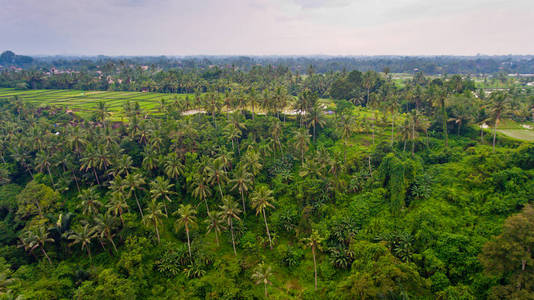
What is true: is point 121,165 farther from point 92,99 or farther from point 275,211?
point 92,99

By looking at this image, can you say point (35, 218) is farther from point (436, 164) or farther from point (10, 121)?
point (436, 164)

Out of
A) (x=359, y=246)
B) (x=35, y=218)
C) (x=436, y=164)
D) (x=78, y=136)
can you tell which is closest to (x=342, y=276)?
(x=359, y=246)

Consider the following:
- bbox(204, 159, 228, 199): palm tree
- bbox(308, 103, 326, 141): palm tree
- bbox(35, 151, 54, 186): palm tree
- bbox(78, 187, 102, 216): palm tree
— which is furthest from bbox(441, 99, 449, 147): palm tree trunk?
bbox(35, 151, 54, 186): palm tree

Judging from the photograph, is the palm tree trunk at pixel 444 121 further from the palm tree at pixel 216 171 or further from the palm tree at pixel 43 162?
the palm tree at pixel 43 162

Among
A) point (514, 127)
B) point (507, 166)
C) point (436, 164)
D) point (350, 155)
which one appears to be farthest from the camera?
point (514, 127)

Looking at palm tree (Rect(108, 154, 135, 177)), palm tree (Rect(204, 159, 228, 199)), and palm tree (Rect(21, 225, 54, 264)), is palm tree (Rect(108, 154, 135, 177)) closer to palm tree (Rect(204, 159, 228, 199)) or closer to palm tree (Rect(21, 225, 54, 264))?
palm tree (Rect(21, 225, 54, 264))

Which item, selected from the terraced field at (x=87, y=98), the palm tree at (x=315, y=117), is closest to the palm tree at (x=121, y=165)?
the terraced field at (x=87, y=98)

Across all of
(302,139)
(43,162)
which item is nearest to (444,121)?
(302,139)
